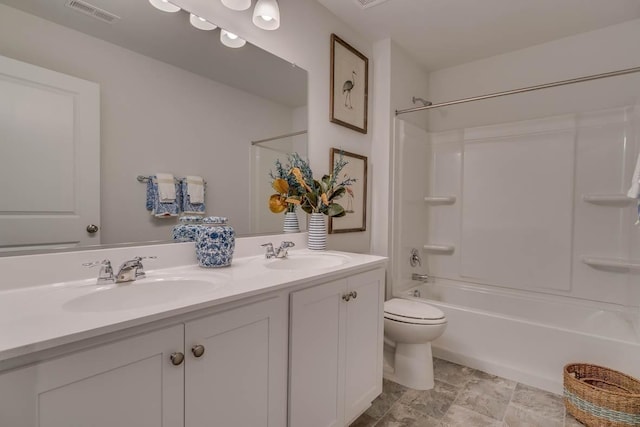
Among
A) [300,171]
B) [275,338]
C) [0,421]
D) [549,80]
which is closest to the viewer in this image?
[0,421]

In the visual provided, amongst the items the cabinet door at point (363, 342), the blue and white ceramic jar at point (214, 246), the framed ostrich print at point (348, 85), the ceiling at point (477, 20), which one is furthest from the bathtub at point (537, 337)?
the ceiling at point (477, 20)

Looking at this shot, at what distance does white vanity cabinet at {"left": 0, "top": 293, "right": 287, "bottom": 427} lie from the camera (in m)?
0.60

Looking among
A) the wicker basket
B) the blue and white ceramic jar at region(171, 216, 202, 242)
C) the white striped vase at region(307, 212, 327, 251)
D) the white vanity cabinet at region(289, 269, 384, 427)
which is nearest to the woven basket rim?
the wicker basket

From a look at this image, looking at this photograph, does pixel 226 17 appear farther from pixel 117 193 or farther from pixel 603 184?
pixel 603 184

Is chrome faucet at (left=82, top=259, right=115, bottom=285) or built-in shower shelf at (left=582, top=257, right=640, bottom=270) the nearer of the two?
chrome faucet at (left=82, top=259, right=115, bottom=285)

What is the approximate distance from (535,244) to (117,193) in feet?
9.57

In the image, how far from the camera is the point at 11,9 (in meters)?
0.94

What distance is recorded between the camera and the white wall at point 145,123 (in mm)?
1011

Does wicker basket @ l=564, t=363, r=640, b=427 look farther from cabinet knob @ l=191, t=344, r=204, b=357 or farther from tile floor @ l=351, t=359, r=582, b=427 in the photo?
cabinet knob @ l=191, t=344, r=204, b=357

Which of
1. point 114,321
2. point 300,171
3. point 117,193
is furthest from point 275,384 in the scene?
point 300,171

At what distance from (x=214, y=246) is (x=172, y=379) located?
1.80 feet

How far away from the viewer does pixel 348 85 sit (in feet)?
7.30

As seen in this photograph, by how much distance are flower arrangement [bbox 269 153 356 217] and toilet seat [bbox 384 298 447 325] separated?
0.75 meters

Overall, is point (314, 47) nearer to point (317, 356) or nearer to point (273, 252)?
point (273, 252)
